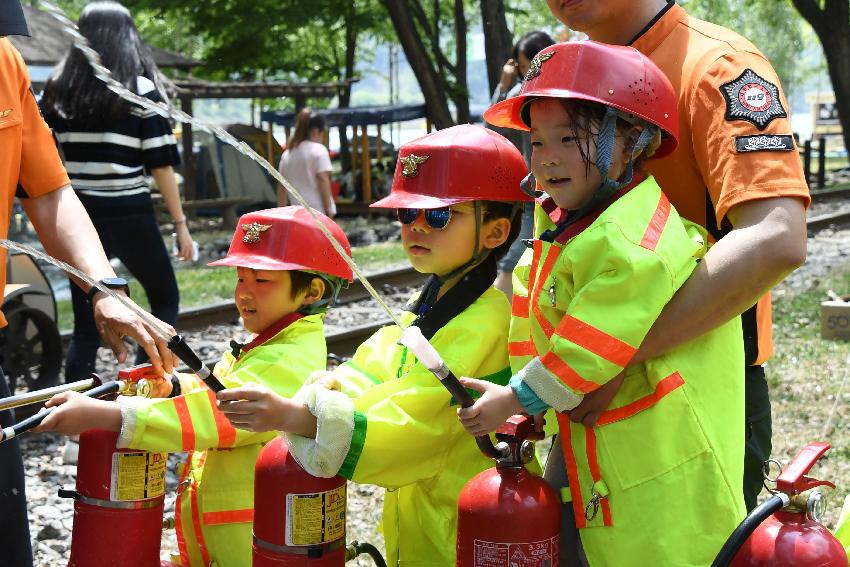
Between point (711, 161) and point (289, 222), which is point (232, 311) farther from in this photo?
point (711, 161)

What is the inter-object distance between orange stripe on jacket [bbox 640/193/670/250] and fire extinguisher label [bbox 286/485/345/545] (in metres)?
1.08

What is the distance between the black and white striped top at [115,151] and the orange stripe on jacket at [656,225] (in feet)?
14.4

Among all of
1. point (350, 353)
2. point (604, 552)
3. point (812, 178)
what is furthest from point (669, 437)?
point (812, 178)

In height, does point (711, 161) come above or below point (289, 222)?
above

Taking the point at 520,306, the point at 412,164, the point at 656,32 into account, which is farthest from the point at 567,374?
the point at 412,164

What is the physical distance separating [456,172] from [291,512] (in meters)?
1.09

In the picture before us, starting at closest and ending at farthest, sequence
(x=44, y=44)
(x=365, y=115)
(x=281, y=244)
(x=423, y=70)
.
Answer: (x=281, y=244) < (x=423, y=70) < (x=44, y=44) < (x=365, y=115)

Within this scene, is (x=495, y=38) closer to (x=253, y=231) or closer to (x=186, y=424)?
(x=253, y=231)

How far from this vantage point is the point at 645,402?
8.61 ft

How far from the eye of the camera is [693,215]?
2924mm

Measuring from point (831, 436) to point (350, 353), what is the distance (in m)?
3.76

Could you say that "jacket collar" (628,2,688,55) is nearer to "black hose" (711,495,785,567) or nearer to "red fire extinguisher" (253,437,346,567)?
"black hose" (711,495,785,567)

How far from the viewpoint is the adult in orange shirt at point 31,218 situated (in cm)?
322

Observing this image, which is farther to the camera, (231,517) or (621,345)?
(231,517)
